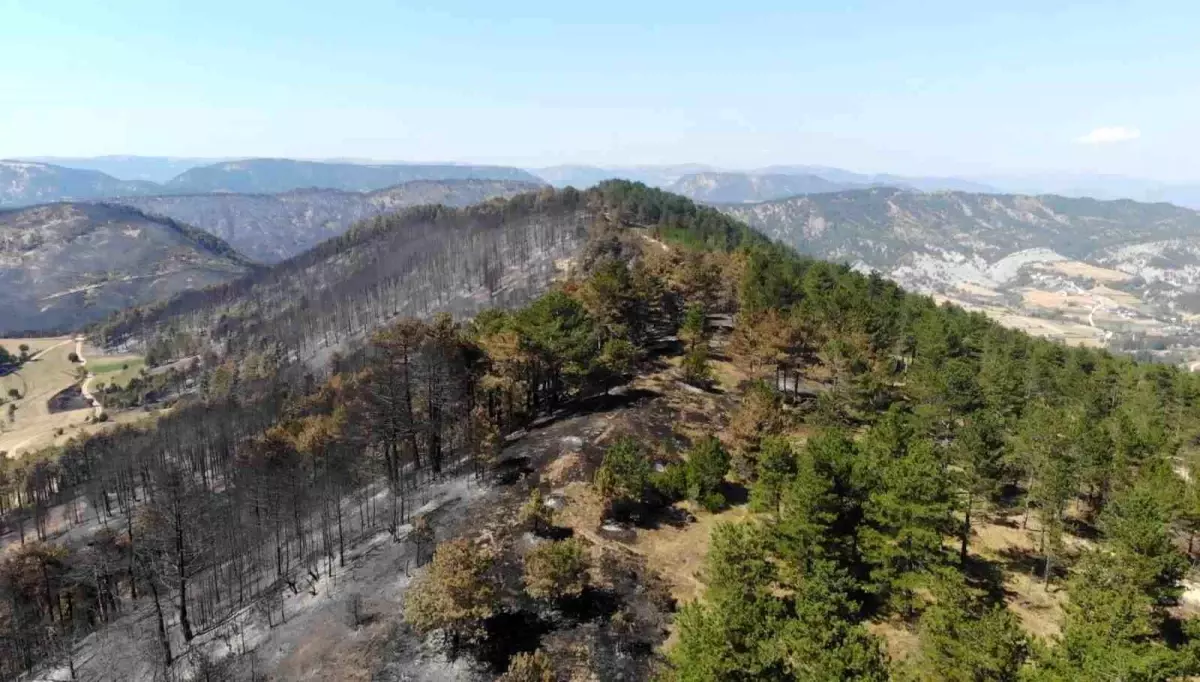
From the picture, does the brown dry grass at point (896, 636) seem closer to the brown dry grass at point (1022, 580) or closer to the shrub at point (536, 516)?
the brown dry grass at point (1022, 580)

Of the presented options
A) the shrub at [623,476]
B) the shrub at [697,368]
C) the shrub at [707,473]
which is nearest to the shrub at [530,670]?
the shrub at [623,476]

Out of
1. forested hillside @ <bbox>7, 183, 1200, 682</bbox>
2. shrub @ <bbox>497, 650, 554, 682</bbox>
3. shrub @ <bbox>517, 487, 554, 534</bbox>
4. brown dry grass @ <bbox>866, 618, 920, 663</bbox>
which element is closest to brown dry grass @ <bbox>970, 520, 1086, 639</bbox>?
forested hillside @ <bbox>7, 183, 1200, 682</bbox>

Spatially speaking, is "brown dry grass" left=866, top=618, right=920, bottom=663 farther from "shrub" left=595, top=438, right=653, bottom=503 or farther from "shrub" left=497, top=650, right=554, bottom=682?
"shrub" left=595, top=438, right=653, bottom=503

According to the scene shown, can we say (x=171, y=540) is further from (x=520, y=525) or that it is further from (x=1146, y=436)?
(x=1146, y=436)

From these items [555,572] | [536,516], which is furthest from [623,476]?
[555,572]

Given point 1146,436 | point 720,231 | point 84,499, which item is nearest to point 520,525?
point 1146,436

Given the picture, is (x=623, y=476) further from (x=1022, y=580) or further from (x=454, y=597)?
(x=1022, y=580)
